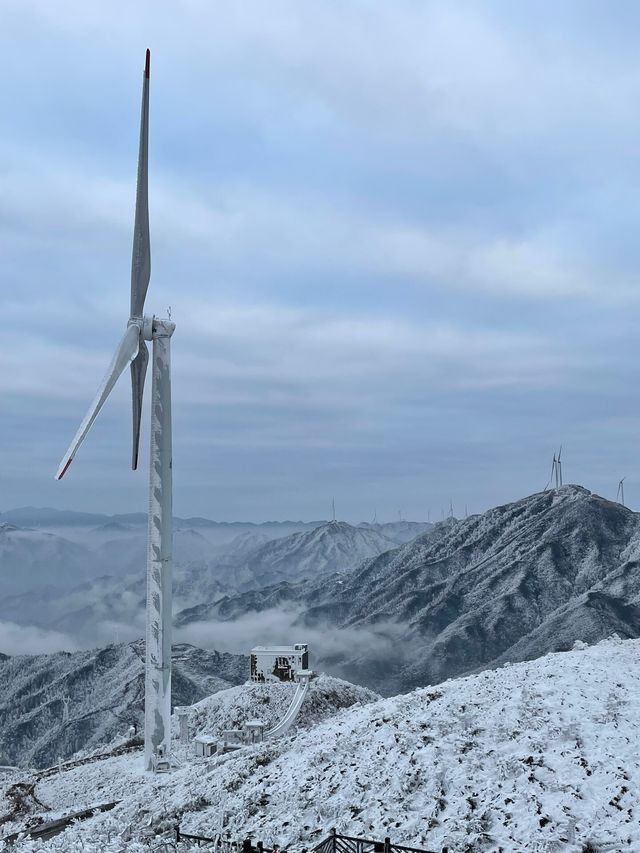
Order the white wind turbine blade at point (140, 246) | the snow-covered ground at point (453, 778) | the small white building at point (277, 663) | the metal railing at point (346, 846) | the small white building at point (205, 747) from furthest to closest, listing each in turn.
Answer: the small white building at point (277, 663) < the small white building at point (205, 747) < the white wind turbine blade at point (140, 246) < the snow-covered ground at point (453, 778) < the metal railing at point (346, 846)

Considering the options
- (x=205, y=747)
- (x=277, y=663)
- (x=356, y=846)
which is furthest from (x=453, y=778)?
(x=277, y=663)

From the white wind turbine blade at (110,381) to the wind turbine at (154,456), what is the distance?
2.6 inches

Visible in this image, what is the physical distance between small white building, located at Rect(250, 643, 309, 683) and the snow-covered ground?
67738 mm

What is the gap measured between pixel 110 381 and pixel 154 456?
618 cm

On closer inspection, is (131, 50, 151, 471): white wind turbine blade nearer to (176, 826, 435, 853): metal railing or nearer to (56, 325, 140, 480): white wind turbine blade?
(56, 325, 140, 480): white wind turbine blade

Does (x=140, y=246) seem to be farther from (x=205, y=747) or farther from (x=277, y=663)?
(x=277, y=663)

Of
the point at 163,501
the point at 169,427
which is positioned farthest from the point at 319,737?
the point at 169,427

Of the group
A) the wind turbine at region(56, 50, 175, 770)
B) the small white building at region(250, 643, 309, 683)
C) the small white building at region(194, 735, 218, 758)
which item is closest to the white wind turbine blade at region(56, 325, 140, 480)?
the wind turbine at region(56, 50, 175, 770)

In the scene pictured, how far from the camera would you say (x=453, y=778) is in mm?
32094

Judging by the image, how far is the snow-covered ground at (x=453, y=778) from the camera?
94.0 ft

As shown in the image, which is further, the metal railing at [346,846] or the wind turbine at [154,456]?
the wind turbine at [154,456]

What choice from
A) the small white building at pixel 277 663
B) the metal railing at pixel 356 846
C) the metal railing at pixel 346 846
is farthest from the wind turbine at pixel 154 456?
the small white building at pixel 277 663

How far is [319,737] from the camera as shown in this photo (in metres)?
43.5

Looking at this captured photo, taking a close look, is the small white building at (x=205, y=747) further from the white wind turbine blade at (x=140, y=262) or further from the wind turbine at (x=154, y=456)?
the white wind turbine blade at (x=140, y=262)
